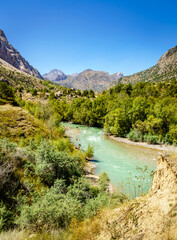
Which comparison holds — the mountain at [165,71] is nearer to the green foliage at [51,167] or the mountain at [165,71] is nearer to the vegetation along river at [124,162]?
the vegetation along river at [124,162]

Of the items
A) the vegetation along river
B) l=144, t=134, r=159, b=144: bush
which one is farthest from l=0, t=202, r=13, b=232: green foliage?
l=144, t=134, r=159, b=144: bush

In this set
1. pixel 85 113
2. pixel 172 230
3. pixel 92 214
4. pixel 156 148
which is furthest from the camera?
pixel 85 113

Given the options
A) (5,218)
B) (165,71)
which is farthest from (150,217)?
(165,71)

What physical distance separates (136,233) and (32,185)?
212 inches

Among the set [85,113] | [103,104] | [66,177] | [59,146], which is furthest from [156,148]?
[103,104]

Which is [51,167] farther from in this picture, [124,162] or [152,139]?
[152,139]

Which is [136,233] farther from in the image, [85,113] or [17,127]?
[85,113]

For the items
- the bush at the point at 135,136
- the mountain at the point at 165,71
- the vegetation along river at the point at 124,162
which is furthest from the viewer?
the mountain at the point at 165,71

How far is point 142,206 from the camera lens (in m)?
4.07

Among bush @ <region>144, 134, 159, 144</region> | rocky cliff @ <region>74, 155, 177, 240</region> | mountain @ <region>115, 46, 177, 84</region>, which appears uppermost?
mountain @ <region>115, 46, 177, 84</region>

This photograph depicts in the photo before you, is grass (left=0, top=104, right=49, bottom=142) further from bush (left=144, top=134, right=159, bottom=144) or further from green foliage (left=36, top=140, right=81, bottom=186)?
bush (left=144, top=134, right=159, bottom=144)

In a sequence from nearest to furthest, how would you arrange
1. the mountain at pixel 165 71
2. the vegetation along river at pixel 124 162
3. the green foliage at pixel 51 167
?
1. the green foliage at pixel 51 167
2. the vegetation along river at pixel 124 162
3. the mountain at pixel 165 71

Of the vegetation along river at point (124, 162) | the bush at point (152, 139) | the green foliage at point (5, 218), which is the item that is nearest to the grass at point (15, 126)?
the green foliage at point (5, 218)

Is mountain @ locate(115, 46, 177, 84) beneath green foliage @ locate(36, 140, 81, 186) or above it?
above
